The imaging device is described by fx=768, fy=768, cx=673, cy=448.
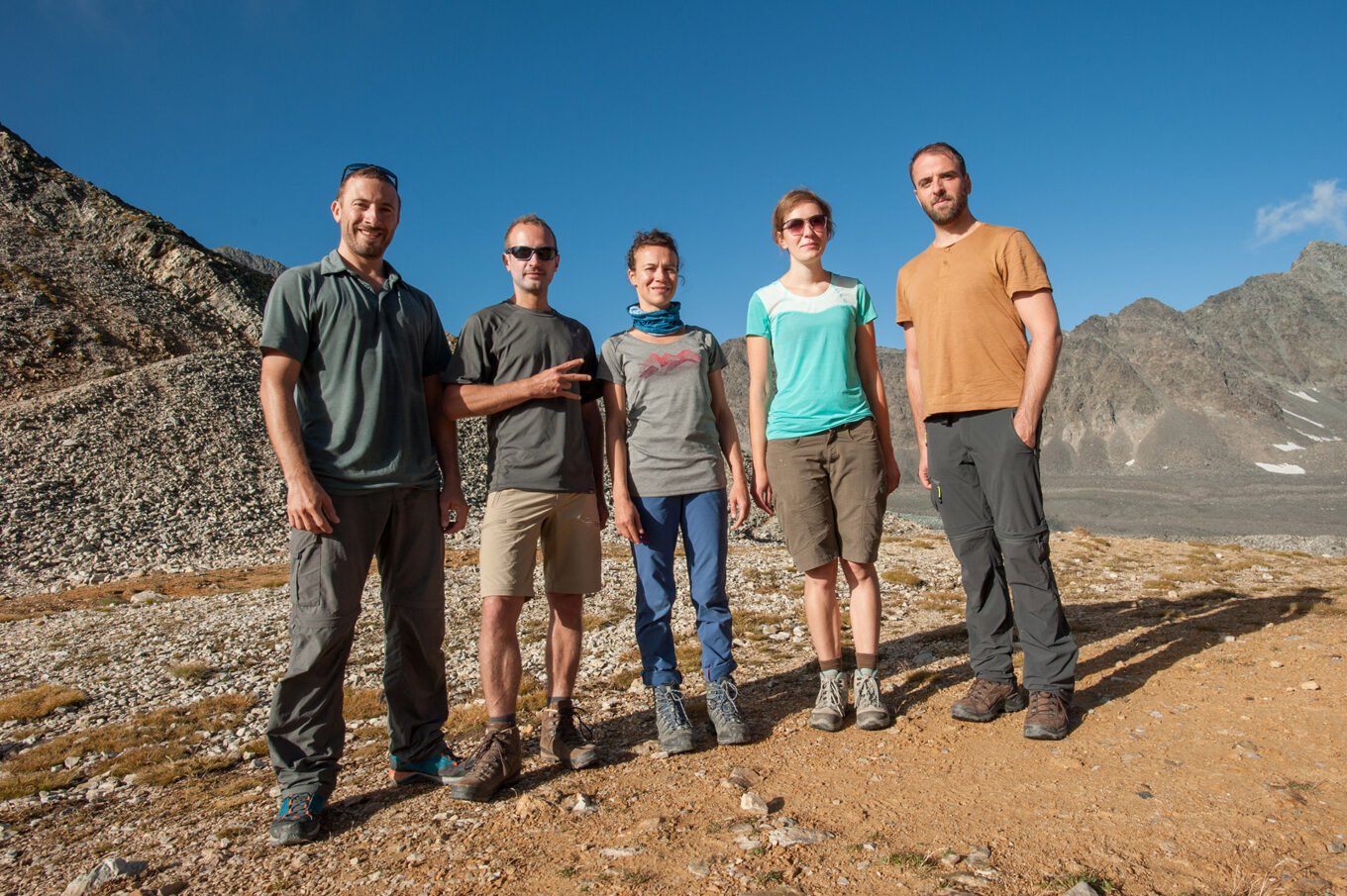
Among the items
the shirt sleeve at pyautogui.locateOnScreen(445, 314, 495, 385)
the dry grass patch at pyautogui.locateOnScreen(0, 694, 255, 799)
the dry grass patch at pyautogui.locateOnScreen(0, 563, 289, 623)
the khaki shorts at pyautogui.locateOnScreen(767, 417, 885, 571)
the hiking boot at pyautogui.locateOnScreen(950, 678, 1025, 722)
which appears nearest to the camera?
the shirt sleeve at pyautogui.locateOnScreen(445, 314, 495, 385)

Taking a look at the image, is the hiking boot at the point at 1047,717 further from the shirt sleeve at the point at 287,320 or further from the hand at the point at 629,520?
the shirt sleeve at the point at 287,320

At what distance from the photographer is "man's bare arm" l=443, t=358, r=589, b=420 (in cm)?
500

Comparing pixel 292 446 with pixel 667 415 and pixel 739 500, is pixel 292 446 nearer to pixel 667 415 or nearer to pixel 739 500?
pixel 667 415

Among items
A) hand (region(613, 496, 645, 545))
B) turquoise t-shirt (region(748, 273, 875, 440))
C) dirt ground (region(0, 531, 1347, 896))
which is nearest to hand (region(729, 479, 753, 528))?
turquoise t-shirt (region(748, 273, 875, 440))

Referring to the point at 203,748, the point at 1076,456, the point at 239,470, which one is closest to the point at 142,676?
the point at 203,748

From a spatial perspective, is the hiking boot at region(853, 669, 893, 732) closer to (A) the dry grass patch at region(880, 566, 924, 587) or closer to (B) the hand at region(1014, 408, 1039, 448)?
(B) the hand at region(1014, 408, 1039, 448)

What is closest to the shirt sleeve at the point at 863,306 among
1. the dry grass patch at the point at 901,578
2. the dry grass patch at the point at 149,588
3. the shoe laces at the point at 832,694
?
the shoe laces at the point at 832,694

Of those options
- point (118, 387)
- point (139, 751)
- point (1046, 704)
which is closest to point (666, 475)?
point (1046, 704)

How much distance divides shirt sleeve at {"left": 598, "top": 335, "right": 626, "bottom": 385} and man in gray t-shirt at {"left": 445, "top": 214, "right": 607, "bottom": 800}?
15cm

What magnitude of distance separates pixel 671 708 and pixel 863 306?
319cm

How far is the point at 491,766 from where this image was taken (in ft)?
15.2

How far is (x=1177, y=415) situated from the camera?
192 metres

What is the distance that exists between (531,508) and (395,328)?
145 cm

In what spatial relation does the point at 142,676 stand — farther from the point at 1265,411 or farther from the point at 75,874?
the point at 1265,411
